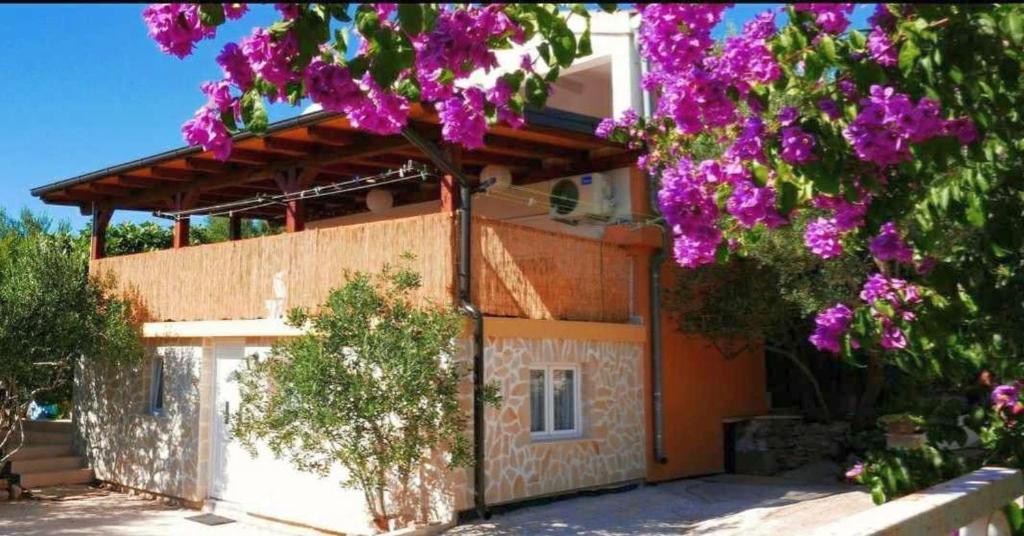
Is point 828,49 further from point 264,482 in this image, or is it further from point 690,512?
point 264,482

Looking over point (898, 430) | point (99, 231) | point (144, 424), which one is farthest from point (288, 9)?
point (99, 231)

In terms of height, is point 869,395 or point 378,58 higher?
point 378,58

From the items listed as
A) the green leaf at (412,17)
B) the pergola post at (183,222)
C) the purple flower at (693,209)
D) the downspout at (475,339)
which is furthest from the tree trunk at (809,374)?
the green leaf at (412,17)

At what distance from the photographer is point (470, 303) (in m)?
10.5

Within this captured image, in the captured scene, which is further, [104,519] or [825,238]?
[104,519]

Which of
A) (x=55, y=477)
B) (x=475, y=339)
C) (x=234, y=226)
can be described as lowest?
(x=55, y=477)

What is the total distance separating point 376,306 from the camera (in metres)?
9.91

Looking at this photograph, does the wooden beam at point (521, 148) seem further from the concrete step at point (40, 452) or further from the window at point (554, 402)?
the concrete step at point (40, 452)

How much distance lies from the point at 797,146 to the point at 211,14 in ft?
8.32

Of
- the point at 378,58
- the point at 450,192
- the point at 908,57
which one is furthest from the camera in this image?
the point at 450,192

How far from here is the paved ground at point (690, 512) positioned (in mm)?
10023

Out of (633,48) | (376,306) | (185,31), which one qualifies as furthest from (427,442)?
(633,48)

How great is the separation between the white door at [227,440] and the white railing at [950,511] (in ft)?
31.5

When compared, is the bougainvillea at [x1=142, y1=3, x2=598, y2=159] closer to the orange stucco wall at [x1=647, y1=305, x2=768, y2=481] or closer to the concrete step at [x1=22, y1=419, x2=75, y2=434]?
the orange stucco wall at [x1=647, y1=305, x2=768, y2=481]
